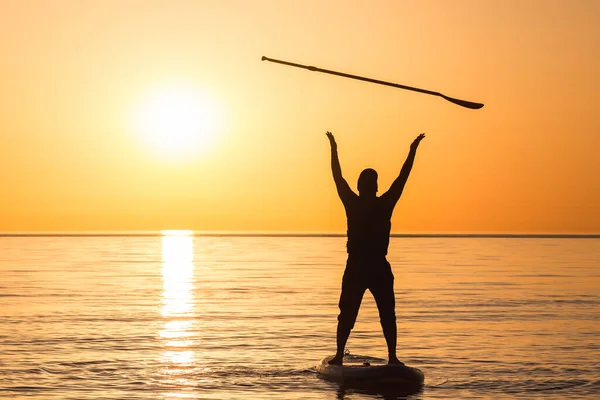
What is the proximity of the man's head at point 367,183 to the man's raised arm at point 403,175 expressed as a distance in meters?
0.23

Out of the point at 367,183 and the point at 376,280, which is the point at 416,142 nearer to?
the point at 367,183

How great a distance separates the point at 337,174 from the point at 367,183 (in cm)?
46

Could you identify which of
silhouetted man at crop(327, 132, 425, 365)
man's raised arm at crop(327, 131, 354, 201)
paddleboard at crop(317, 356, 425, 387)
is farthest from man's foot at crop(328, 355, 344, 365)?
man's raised arm at crop(327, 131, 354, 201)

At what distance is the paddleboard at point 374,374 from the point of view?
47.1 feet

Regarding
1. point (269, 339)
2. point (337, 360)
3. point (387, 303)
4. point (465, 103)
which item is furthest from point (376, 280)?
point (269, 339)

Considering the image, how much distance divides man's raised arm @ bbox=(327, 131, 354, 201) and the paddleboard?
2578mm

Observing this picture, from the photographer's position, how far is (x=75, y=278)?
143 feet

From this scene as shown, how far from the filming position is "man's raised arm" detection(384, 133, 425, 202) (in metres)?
14.4

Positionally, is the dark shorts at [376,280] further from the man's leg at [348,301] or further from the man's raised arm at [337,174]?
the man's raised arm at [337,174]

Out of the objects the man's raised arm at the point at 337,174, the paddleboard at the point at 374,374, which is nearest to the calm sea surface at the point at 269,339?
the paddleboard at the point at 374,374

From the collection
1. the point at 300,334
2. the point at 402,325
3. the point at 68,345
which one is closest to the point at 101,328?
the point at 68,345

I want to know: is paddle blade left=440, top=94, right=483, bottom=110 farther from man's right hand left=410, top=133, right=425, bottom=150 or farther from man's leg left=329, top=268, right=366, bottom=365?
man's leg left=329, top=268, right=366, bottom=365

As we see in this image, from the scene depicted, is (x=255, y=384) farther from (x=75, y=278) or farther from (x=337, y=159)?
(x=75, y=278)

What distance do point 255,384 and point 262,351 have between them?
361 centimetres
